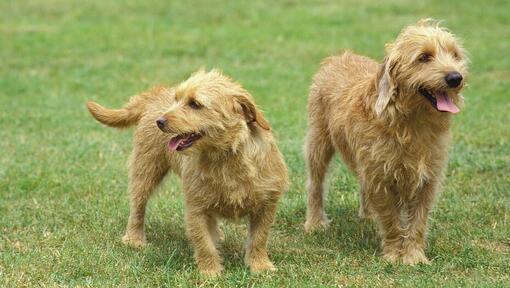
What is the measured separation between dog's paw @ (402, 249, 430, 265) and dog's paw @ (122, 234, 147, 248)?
2031 mm

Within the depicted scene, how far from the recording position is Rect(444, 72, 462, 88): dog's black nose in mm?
5902

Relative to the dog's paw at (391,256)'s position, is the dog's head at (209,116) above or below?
above

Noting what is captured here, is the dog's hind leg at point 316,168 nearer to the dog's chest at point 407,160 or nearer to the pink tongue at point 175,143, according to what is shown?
the dog's chest at point 407,160

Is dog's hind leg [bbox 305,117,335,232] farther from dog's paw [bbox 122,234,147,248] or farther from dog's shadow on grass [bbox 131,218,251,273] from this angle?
dog's paw [bbox 122,234,147,248]

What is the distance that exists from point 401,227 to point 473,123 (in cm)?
433

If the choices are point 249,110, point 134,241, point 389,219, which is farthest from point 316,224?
point 249,110

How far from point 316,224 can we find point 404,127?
61.7 inches

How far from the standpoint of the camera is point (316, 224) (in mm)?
7516

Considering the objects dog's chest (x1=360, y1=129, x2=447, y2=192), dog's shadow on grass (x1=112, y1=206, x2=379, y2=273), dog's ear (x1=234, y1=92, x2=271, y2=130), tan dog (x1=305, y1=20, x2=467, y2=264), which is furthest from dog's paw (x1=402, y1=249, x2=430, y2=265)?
dog's ear (x1=234, y1=92, x2=271, y2=130)

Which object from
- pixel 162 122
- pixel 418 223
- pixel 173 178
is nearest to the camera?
pixel 162 122

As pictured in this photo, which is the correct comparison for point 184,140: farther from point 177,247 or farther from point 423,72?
point 423,72

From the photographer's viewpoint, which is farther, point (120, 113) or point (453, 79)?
point (120, 113)

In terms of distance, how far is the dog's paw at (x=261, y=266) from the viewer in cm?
620

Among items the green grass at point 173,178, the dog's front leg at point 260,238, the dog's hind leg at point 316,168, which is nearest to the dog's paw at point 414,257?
the green grass at point 173,178
